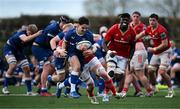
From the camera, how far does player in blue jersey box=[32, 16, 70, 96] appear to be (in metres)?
23.1

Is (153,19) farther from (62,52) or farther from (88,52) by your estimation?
(62,52)

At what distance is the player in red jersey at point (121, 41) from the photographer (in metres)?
21.2

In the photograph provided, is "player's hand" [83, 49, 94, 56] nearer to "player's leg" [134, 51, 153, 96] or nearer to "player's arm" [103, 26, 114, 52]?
"player's arm" [103, 26, 114, 52]

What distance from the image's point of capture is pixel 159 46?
22828mm

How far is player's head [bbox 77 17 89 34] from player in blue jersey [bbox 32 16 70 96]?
3359 millimetres

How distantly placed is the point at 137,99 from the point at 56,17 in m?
22.7

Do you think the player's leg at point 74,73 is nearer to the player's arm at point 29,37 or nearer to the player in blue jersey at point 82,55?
the player in blue jersey at point 82,55

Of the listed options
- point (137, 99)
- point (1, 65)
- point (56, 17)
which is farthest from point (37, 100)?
point (56, 17)

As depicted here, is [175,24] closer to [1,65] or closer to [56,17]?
[56,17]

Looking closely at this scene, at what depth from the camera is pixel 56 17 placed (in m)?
43.7

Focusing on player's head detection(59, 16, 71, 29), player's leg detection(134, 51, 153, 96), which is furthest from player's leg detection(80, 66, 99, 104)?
player's leg detection(134, 51, 153, 96)

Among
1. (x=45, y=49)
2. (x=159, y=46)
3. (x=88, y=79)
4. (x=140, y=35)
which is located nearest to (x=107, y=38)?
(x=140, y=35)

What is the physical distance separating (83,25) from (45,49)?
14.9 feet

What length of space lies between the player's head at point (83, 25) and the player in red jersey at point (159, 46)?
340cm
